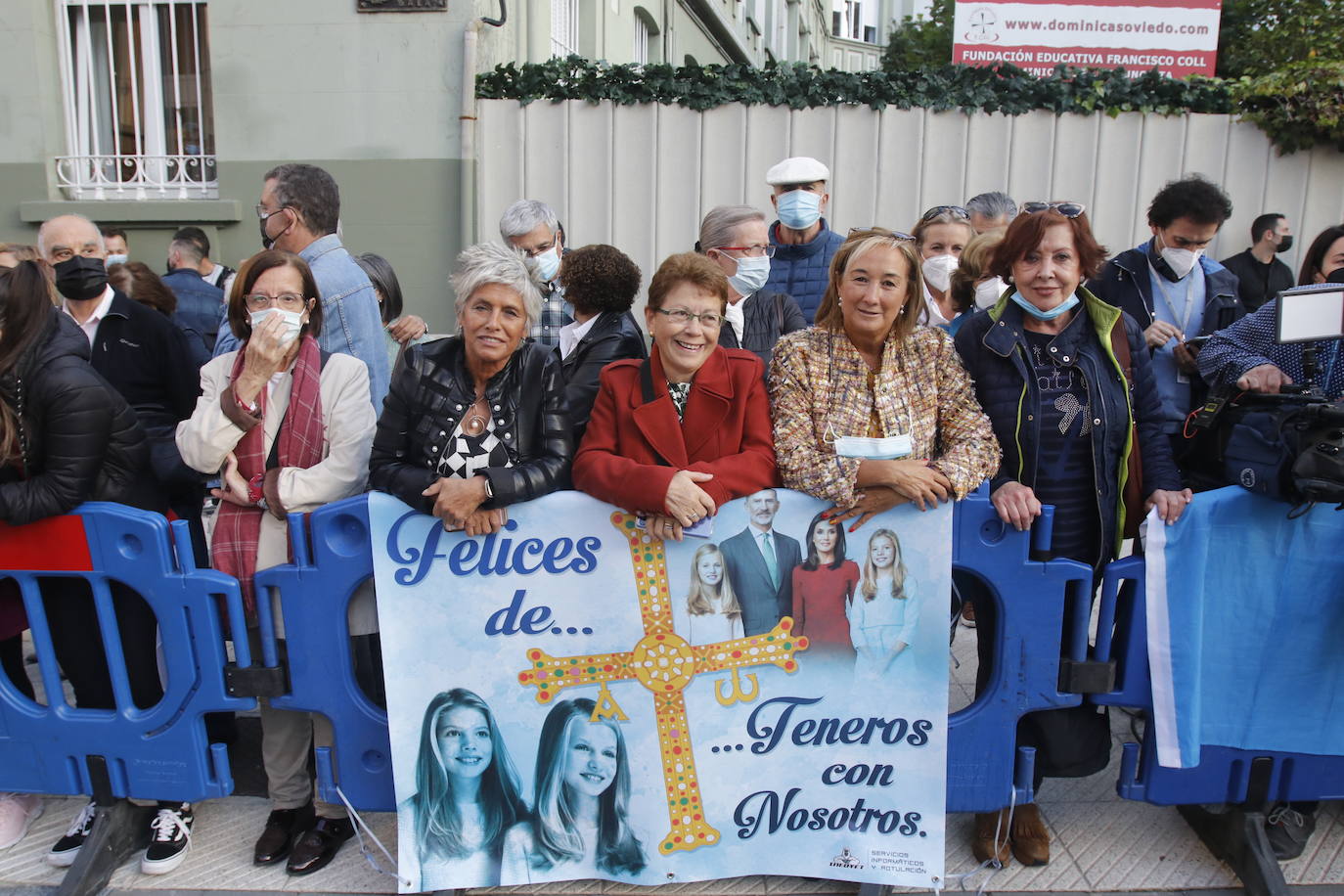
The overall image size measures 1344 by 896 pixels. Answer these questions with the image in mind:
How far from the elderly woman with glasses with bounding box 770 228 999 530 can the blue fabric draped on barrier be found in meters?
0.63

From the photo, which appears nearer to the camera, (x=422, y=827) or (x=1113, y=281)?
(x=422, y=827)

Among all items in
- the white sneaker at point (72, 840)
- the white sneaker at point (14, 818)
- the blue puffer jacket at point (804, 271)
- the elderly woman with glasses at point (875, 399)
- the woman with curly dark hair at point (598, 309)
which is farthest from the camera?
the blue puffer jacket at point (804, 271)

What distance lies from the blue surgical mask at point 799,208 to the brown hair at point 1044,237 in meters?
1.57

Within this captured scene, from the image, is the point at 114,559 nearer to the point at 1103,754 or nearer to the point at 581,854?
the point at 581,854

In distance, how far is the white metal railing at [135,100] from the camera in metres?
7.64

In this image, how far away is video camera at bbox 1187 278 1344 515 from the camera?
2307 mm

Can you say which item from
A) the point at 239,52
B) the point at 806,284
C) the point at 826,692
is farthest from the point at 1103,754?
the point at 239,52

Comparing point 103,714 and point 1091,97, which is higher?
point 1091,97

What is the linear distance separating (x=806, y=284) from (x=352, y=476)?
7.64 ft

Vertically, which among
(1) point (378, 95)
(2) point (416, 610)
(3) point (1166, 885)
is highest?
(1) point (378, 95)

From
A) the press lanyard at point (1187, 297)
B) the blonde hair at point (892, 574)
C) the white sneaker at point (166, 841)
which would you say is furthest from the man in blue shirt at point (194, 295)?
the press lanyard at point (1187, 297)

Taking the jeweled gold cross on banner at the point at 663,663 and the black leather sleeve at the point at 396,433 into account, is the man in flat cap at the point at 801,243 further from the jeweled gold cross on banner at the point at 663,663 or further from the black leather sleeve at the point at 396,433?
the black leather sleeve at the point at 396,433

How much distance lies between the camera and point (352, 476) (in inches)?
109

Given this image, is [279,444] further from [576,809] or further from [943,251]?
[943,251]
